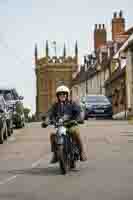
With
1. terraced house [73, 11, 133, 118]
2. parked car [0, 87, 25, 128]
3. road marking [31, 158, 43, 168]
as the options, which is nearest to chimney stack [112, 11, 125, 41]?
terraced house [73, 11, 133, 118]

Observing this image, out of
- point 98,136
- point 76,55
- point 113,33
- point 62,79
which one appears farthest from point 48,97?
point 98,136

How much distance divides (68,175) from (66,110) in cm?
129

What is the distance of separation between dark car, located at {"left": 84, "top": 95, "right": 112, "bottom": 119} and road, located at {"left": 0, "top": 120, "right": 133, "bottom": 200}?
2649 centimetres

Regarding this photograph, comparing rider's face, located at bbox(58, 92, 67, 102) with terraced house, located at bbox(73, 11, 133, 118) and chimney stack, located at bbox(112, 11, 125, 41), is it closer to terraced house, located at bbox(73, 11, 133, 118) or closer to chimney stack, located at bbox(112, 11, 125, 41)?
terraced house, located at bbox(73, 11, 133, 118)

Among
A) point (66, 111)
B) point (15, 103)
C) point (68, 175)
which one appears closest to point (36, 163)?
point (66, 111)

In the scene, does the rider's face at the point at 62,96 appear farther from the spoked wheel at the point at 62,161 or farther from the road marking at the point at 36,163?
the road marking at the point at 36,163

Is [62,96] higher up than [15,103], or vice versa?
[15,103]

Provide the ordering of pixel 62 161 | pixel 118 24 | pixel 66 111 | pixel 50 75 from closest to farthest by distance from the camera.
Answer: pixel 62 161
pixel 66 111
pixel 118 24
pixel 50 75

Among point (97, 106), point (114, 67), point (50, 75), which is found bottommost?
point (97, 106)

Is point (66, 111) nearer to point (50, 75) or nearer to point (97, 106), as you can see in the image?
point (97, 106)

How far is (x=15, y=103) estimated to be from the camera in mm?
37219

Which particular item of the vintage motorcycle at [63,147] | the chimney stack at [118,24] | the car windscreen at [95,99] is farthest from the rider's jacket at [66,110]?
the chimney stack at [118,24]

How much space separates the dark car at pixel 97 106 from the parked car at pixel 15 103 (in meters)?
10.6

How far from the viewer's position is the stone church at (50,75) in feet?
557
